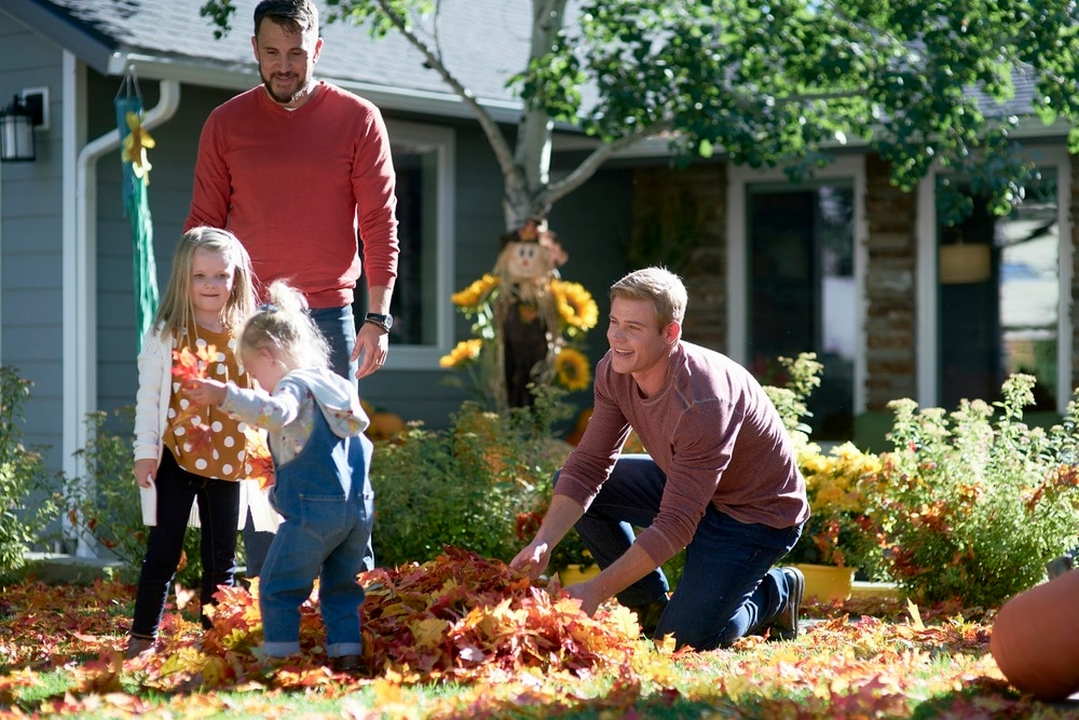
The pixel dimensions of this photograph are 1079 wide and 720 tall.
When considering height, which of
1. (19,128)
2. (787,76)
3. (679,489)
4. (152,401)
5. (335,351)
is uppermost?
(787,76)

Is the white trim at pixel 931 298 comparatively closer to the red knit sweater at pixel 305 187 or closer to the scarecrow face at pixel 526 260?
the scarecrow face at pixel 526 260

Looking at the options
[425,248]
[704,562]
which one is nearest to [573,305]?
[425,248]

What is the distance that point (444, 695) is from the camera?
12.5 ft

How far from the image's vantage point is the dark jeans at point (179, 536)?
4.61m

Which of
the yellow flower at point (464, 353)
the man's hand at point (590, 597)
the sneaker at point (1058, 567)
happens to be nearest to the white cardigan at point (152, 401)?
the man's hand at point (590, 597)

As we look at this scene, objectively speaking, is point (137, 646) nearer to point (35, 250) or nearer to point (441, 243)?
point (35, 250)

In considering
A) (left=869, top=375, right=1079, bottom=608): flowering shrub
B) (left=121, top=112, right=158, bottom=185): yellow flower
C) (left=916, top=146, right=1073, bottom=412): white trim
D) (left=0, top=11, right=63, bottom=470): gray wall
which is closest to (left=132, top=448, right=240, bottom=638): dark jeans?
(left=869, top=375, right=1079, bottom=608): flowering shrub

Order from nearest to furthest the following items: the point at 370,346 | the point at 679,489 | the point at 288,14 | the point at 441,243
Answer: the point at 679,489, the point at 288,14, the point at 370,346, the point at 441,243

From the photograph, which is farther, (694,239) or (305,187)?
(694,239)

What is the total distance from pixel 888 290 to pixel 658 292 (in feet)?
24.3

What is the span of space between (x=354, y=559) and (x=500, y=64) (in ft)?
25.6

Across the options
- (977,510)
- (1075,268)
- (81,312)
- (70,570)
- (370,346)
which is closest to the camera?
(370,346)

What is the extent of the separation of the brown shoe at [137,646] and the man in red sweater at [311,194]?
0.45 m

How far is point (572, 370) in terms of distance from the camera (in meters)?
9.88
